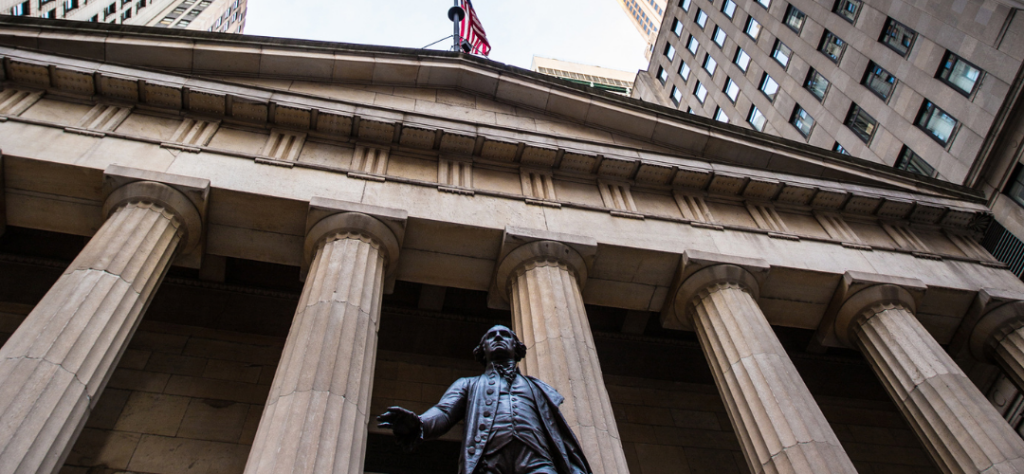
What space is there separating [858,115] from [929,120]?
12.3ft

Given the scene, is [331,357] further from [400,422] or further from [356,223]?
[400,422]

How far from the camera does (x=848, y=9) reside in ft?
88.5

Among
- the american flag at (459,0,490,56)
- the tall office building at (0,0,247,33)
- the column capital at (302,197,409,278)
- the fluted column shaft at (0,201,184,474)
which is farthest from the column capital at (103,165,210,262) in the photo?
the tall office building at (0,0,247,33)

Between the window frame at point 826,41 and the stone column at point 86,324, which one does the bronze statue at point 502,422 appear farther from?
the window frame at point 826,41

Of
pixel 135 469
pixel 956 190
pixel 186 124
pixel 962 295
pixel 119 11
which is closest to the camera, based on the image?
pixel 135 469

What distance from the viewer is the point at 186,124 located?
13703 millimetres

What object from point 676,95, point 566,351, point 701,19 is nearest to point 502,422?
point 566,351

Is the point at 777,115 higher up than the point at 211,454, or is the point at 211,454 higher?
the point at 777,115

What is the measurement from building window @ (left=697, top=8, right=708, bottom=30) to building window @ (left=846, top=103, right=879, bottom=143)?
14280mm

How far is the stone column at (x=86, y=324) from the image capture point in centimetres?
780

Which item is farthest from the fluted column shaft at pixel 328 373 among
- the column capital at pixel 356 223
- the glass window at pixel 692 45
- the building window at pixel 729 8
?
the glass window at pixel 692 45

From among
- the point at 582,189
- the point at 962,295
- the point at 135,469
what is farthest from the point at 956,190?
the point at 135,469

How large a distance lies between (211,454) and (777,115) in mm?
28070

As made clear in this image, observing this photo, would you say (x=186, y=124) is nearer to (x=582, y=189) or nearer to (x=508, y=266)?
(x=508, y=266)
